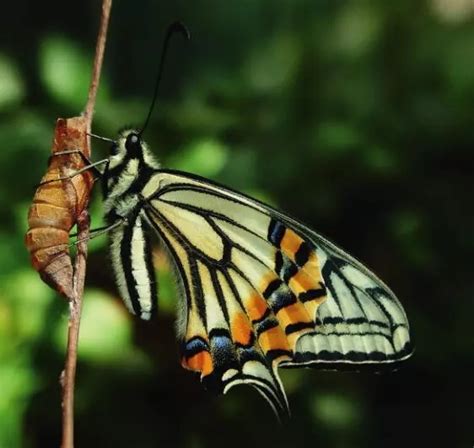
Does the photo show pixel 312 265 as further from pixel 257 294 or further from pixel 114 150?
pixel 114 150

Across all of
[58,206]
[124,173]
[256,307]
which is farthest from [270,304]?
[58,206]

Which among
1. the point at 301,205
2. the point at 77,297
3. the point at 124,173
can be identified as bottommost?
the point at 77,297

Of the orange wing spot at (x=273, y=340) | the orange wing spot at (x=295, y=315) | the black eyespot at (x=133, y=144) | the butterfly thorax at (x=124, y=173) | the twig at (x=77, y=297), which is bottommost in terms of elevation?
the twig at (x=77, y=297)

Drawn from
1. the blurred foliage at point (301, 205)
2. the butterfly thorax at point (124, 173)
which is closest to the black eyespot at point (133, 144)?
the butterfly thorax at point (124, 173)

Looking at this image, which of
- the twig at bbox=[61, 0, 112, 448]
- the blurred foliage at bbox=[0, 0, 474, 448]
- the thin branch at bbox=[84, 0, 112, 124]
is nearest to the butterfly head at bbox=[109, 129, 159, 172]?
the blurred foliage at bbox=[0, 0, 474, 448]

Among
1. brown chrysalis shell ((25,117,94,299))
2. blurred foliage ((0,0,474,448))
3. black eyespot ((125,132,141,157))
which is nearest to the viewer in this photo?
brown chrysalis shell ((25,117,94,299))

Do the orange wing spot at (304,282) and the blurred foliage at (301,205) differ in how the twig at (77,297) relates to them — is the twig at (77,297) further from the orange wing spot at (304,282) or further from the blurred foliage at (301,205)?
the blurred foliage at (301,205)

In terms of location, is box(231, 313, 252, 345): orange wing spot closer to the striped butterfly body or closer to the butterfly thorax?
the striped butterfly body
